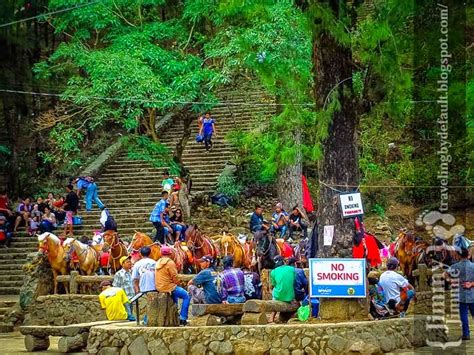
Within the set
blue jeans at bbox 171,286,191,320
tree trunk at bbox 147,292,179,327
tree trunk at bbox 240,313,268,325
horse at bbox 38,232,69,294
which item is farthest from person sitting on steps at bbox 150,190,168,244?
tree trunk at bbox 240,313,268,325

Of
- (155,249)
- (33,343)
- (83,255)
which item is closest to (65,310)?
(83,255)

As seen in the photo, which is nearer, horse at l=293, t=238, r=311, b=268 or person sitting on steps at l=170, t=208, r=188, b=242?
horse at l=293, t=238, r=311, b=268

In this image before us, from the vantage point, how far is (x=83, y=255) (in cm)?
2622

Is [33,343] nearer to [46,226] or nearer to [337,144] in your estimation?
[337,144]

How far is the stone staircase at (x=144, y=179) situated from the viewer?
106 ft

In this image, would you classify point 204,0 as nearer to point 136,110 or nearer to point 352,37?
point 136,110

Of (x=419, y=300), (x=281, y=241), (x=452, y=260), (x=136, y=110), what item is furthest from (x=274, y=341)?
(x=136, y=110)

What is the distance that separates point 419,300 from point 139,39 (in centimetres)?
1521

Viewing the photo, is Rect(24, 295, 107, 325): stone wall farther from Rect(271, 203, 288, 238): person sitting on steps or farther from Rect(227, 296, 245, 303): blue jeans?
Rect(271, 203, 288, 238): person sitting on steps

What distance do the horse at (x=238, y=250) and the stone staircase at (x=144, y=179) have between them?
604 centimetres

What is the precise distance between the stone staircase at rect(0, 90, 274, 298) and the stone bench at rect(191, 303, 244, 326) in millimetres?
13491

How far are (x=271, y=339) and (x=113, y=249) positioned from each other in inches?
410

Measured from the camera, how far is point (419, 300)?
21297mm

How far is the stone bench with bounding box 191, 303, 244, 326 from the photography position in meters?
18.1
